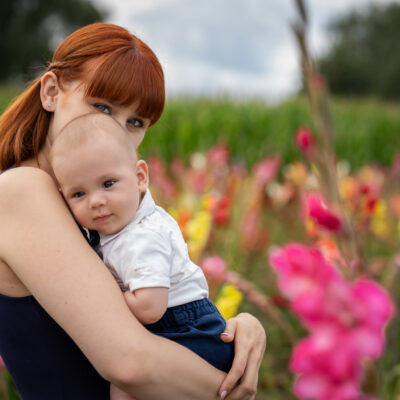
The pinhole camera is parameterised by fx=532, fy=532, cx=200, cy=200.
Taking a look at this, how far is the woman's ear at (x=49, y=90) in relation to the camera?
144cm

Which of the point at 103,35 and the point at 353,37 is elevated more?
the point at 103,35

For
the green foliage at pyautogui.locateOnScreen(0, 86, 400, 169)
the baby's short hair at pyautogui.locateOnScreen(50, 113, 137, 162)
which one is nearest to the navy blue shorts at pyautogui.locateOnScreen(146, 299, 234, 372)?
the baby's short hair at pyautogui.locateOnScreen(50, 113, 137, 162)

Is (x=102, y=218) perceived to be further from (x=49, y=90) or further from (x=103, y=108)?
(x=49, y=90)

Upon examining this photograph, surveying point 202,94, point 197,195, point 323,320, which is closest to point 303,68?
point 323,320

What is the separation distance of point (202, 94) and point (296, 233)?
6.27 m

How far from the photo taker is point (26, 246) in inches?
46.6

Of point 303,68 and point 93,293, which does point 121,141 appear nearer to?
point 93,293

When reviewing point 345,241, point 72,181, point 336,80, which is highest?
point 345,241

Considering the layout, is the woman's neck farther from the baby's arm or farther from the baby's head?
the baby's arm

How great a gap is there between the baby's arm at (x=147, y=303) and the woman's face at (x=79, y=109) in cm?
45

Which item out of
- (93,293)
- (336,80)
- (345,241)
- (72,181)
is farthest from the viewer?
(336,80)

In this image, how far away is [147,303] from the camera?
1191mm

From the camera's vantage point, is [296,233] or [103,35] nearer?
[103,35]

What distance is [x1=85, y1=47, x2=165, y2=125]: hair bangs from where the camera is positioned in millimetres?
1365
